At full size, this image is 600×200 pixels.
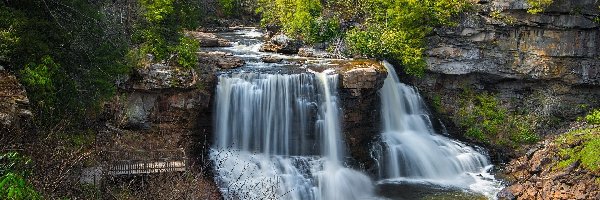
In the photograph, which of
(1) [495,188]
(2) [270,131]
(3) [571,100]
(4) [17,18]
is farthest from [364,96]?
(4) [17,18]

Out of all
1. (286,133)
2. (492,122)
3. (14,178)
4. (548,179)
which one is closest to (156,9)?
(286,133)

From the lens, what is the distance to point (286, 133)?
18984mm

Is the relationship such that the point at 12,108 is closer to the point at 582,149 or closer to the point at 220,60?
the point at 220,60

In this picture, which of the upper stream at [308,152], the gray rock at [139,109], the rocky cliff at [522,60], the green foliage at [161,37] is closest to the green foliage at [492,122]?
the rocky cliff at [522,60]

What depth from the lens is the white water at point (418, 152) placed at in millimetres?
19844

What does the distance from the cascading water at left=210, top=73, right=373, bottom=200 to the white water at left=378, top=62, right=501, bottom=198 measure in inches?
86.8

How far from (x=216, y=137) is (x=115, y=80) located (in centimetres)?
423

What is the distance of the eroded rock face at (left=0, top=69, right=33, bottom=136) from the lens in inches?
371

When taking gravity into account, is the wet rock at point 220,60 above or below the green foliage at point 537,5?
below

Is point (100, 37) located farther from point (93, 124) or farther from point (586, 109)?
point (586, 109)

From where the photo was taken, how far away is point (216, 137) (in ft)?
60.5

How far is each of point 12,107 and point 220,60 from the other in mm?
11281

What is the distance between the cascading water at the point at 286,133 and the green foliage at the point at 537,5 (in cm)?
940

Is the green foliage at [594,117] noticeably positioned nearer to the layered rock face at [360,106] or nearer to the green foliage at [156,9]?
the layered rock face at [360,106]
